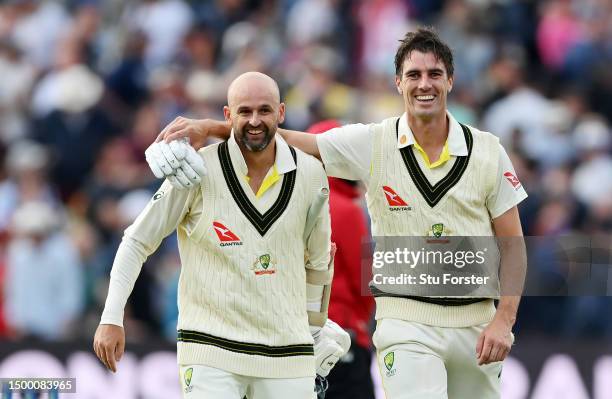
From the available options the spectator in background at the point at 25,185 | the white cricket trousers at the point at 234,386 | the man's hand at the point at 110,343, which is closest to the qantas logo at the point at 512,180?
the white cricket trousers at the point at 234,386

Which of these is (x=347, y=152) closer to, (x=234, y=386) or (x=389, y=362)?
(x=389, y=362)

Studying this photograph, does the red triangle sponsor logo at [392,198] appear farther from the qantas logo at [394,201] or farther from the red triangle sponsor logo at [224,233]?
the red triangle sponsor logo at [224,233]

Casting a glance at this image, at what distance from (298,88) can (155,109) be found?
60.8 inches

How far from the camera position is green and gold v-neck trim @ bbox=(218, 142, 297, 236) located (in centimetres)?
707

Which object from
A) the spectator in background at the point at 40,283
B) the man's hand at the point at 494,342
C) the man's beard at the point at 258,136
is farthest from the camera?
the spectator in background at the point at 40,283

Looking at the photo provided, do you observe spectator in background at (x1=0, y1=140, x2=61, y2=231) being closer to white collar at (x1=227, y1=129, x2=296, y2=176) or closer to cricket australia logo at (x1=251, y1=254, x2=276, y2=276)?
white collar at (x1=227, y1=129, x2=296, y2=176)

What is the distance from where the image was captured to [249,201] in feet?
23.3

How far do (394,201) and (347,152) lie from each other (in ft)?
1.21

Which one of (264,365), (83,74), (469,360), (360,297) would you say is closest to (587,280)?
(360,297)

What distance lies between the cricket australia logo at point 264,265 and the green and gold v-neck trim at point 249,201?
120mm

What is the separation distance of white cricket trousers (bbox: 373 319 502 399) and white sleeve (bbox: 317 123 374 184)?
0.79 metres

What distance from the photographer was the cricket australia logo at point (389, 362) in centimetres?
729

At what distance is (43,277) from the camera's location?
517 inches

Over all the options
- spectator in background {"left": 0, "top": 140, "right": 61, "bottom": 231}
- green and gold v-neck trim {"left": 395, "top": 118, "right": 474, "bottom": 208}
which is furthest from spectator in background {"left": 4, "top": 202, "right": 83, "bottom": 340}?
green and gold v-neck trim {"left": 395, "top": 118, "right": 474, "bottom": 208}
